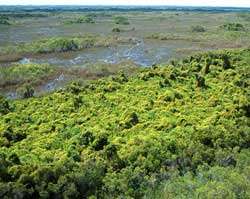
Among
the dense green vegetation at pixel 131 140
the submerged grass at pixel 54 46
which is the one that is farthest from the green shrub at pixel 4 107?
the submerged grass at pixel 54 46

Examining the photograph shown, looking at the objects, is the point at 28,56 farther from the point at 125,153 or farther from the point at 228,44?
the point at 125,153

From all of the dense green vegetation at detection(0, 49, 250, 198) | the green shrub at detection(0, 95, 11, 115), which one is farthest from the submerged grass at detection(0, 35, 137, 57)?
the green shrub at detection(0, 95, 11, 115)

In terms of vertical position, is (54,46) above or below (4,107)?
below

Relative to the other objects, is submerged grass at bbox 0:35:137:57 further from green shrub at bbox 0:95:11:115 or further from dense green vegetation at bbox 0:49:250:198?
green shrub at bbox 0:95:11:115

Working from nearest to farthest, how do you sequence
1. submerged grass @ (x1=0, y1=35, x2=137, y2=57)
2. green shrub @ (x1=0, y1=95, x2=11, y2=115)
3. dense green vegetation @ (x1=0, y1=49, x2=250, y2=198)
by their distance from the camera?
dense green vegetation @ (x1=0, y1=49, x2=250, y2=198), green shrub @ (x1=0, y1=95, x2=11, y2=115), submerged grass @ (x1=0, y1=35, x2=137, y2=57)

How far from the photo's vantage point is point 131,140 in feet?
125

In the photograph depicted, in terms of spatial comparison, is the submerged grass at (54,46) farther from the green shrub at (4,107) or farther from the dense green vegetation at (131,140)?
the green shrub at (4,107)

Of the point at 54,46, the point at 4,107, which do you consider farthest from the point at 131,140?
the point at 54,46

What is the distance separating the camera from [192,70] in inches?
2581

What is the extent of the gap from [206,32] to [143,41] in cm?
2475

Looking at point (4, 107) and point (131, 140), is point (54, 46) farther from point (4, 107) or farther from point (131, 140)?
point (131, 140)

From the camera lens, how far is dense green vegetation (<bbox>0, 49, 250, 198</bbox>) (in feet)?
99.0

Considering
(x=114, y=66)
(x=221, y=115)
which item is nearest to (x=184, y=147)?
(x=221, y=115)

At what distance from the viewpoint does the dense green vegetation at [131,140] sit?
30172mm
